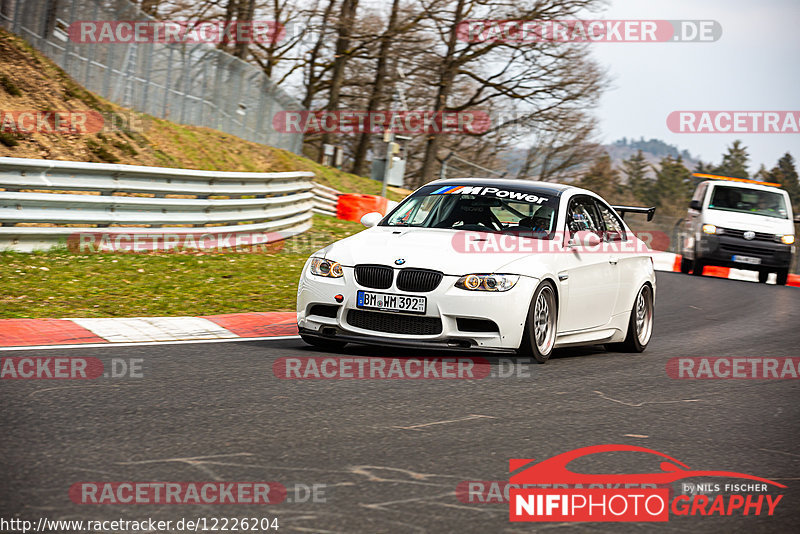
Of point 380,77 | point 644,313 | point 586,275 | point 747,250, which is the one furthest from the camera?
point 380,77

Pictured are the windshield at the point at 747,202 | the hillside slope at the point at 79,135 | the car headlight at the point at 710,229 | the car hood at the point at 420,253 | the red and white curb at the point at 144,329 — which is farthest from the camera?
the windshield at the point at 747,202

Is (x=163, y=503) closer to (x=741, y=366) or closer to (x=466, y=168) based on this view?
(x=741, y=366)

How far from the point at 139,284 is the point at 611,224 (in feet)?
17.2

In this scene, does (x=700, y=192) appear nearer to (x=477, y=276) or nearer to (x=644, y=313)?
(x=644, y=313)

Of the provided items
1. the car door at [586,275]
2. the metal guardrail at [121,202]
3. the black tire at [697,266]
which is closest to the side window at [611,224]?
the car door at [586,275]

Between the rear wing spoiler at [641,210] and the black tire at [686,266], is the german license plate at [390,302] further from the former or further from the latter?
the black tire at [686,266]

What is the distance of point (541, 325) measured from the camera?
27.3 feet

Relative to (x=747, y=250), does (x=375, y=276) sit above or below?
below

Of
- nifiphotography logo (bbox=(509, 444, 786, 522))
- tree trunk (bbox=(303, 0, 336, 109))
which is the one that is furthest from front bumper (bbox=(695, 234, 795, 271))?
tree trunk (bbox=(303, 0, 336, 109))

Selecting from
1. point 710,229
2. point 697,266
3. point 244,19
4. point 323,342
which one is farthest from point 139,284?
point 244,19

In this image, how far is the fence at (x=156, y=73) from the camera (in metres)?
21.2

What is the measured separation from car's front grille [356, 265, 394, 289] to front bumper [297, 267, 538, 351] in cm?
4

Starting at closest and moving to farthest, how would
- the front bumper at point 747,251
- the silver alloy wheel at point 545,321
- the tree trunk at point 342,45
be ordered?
the silver alloy wheel at point 545,321 < the front bumper at point 747,251 < the tree trunk at point 342,45

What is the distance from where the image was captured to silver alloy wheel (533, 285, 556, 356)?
8.18 m
